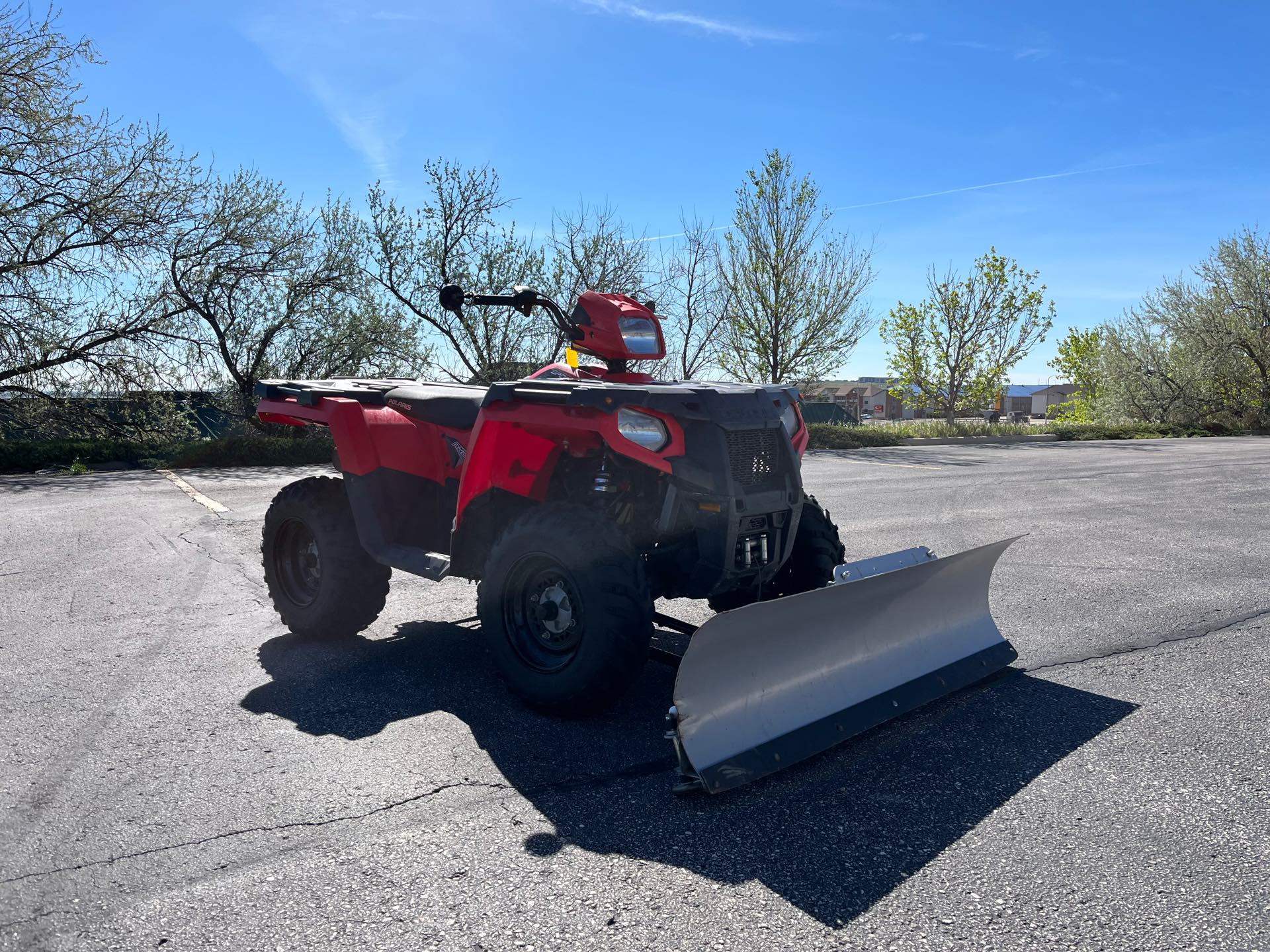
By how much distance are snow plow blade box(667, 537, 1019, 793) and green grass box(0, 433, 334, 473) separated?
50.2 feet

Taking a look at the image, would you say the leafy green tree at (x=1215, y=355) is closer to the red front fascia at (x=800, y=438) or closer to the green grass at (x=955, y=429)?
the green grass at (x=955, y=429)

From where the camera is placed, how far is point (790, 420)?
436 centimetres

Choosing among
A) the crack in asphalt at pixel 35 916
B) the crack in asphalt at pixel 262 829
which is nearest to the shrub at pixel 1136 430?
the crack in asphalt at pixel 262 829

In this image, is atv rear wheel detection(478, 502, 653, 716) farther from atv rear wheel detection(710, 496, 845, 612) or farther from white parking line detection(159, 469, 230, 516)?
white parking line detection(159, 469, 230, 516)

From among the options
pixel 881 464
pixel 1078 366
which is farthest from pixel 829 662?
pixel 1078 366

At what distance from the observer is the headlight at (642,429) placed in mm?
3561

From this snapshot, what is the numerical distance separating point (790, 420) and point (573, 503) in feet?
3.86

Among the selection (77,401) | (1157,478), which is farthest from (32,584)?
(1157,478)

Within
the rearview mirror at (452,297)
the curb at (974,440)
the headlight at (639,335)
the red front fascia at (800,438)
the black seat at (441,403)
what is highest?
the rearview mirror at (452,297)

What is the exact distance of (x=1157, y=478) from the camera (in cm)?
1524

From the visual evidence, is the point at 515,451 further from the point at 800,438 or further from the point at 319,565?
the point at 319,565

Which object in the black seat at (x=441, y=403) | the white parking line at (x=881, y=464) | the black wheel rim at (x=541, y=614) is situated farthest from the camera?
the white parking line at (x=881, y=464)

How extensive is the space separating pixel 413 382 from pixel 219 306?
16806mm

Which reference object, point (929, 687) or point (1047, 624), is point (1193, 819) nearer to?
point (929, 687)
